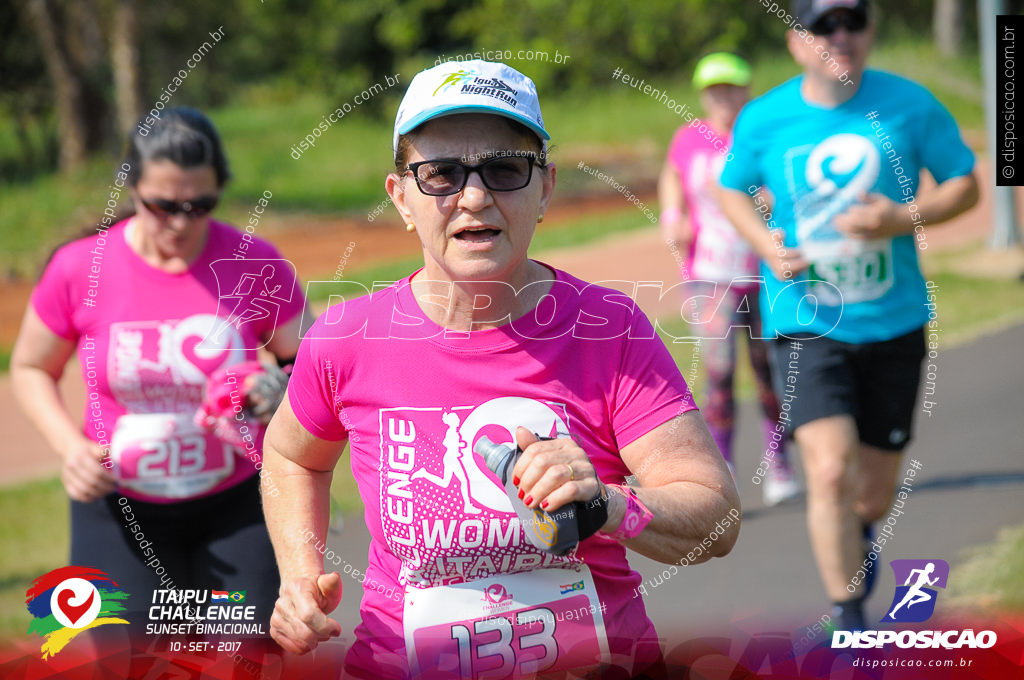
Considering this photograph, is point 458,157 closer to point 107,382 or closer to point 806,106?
point 107,382

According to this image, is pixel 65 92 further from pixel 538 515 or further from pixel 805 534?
pixel 538 515

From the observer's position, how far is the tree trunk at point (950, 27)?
22.8m

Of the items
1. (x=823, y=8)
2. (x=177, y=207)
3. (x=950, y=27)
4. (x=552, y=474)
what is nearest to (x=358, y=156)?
(x=950, y=27)

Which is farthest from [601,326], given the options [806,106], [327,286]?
[327,286]

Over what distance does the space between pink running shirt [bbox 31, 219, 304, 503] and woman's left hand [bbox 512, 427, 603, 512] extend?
1768 mm

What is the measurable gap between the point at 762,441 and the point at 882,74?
3163 mm

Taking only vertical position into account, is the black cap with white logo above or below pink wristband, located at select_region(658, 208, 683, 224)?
above

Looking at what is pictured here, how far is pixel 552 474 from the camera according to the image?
5.90 feet

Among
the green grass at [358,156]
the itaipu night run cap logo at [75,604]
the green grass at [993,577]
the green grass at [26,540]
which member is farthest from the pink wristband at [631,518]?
the green grass at [358,156]

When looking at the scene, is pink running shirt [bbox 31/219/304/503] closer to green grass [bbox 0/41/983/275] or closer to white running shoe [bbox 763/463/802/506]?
white running shoe [bbox 763/463/802/506]

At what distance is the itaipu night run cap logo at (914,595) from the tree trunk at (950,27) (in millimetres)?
20877

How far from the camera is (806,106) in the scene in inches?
159

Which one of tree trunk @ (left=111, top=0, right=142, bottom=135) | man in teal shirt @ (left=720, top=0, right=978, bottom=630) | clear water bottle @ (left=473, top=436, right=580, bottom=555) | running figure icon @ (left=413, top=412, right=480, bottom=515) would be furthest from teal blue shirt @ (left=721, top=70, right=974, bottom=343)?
tree trunk @ (left=111, top=0, right=142, bottom=135)

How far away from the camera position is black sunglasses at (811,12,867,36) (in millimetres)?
3951
